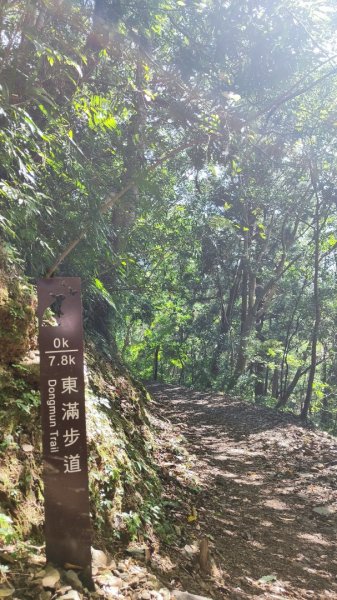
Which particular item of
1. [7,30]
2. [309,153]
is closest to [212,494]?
[7,30]

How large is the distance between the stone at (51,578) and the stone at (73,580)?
0.05 metres

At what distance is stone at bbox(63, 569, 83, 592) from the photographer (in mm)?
2602

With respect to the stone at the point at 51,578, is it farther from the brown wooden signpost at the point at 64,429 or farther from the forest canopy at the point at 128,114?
the forest canopy at the point at 128,114

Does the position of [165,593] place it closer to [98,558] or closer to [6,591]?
[98,558]

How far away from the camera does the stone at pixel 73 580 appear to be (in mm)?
2602

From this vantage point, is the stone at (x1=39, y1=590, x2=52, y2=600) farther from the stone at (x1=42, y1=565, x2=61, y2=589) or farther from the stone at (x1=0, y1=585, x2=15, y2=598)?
the stone at (x1=0, y1=585, x2=15, y2=598)

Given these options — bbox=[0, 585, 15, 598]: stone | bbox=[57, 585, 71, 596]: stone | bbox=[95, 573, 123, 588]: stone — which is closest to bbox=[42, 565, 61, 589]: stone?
bbox=[57, 585, 71, 596]: stone

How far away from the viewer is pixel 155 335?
27031mm

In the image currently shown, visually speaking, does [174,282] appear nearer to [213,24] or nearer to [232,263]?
[232,263]

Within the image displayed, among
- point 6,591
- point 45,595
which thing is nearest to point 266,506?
point 45,595

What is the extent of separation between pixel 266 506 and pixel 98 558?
155 inches

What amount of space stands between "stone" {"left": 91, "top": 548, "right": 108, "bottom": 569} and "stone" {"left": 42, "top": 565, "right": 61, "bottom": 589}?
462 mm

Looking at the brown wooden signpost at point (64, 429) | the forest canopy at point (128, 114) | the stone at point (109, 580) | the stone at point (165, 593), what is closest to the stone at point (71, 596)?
the brown wooden signpost at point (64, 429)

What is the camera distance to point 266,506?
6.34m
